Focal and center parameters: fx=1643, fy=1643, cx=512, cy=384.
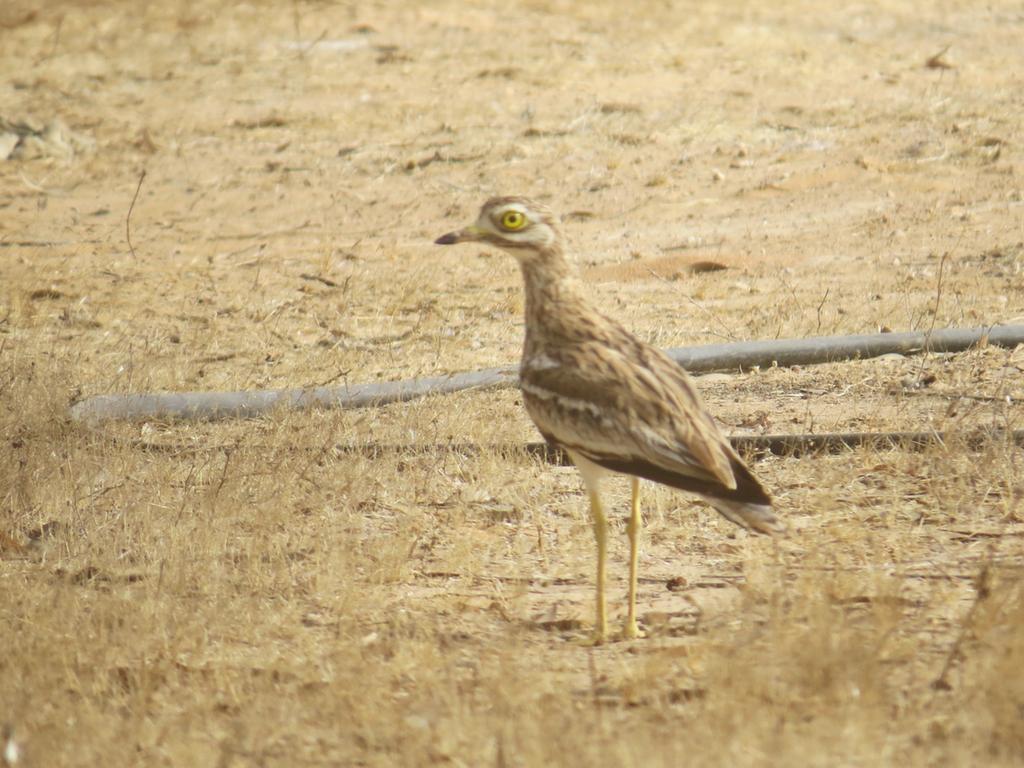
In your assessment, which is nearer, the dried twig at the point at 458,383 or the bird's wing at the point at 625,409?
the bird's wing at the point at 625,409

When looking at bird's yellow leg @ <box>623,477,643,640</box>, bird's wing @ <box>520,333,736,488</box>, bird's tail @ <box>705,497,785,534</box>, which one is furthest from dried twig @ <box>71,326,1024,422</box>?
bird's tail @ <box>705,497,785,534</box>

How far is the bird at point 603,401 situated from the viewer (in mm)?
4562

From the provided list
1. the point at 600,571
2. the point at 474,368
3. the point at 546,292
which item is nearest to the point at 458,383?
the point at 474,368

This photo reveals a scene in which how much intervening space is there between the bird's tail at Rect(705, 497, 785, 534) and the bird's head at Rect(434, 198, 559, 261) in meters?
1.13

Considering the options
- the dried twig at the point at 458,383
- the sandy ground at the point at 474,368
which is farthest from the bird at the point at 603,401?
the dried twig at the point at 458,383

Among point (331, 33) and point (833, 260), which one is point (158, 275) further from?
point (331, 33)

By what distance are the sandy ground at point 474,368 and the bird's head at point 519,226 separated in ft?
3.47

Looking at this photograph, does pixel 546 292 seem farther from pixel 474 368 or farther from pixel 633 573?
pixel 474 368

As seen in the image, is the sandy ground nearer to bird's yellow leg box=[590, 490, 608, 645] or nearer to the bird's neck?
bird's yellow leg box=[590, 490, 608, 645]

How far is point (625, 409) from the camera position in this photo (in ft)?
15.4

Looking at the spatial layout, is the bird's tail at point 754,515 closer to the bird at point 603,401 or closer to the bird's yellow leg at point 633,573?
the bird at point 603,401

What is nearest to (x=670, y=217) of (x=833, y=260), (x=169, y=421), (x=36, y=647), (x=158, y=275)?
(x=833, y=260)

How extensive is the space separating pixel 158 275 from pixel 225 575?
14.9ft

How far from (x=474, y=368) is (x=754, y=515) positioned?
3.24 meters
